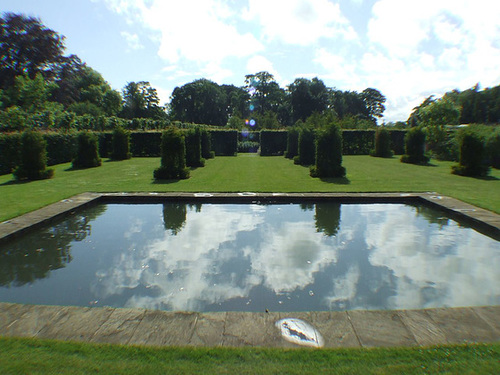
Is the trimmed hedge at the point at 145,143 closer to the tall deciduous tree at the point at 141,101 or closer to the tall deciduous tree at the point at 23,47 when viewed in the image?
the tall deciduous tree at the point at 23,47

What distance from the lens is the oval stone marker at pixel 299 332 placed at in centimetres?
305

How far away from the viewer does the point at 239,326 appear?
3.34 metres

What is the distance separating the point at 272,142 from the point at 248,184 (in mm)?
14696

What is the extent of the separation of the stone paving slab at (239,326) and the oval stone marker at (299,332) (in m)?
0.06

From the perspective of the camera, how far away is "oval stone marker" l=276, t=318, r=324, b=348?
3055 millimetres

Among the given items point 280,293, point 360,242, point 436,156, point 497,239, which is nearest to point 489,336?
point 280,293

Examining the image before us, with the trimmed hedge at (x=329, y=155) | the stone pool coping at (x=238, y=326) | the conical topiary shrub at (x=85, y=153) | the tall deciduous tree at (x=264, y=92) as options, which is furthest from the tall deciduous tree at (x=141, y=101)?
the stone pool coping at (x=238, y=326)

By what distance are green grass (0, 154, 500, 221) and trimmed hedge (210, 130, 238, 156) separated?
9.86 meters

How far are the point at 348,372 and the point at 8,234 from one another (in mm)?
6736

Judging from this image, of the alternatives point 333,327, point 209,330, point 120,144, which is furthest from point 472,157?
point 120,144

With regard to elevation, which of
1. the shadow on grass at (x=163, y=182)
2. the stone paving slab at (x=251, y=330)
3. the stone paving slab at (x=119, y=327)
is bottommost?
the shadow on grass at (x=163, y=182)

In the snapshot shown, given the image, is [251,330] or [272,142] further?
[272,142]

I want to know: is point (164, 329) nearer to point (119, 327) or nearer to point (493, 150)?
point (119, 327)

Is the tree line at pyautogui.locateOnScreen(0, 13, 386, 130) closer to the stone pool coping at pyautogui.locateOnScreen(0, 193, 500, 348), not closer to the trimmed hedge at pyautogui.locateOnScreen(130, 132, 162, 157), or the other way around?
the trimmed hedge at pyautogui.locateOnScreen(130, 132, 162, 157)
